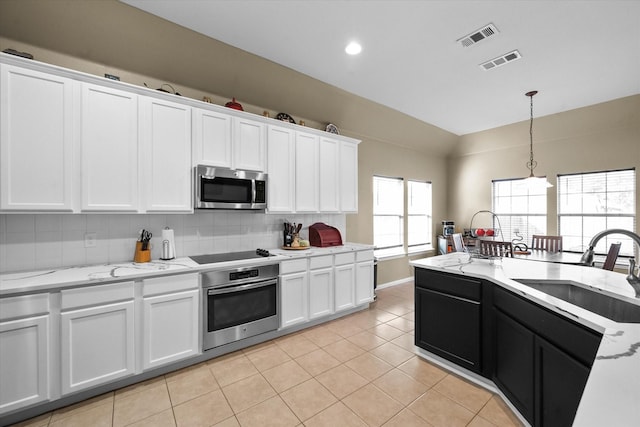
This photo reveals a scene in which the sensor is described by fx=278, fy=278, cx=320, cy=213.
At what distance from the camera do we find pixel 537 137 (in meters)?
5.25

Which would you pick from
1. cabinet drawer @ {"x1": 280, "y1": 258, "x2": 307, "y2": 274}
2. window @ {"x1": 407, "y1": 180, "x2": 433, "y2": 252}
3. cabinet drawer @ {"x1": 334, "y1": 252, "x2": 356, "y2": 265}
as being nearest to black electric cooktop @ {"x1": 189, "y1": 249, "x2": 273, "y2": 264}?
cabinet drawer @ {"x1": 280, "y1": 258, "x2": 307, "y2": 274}

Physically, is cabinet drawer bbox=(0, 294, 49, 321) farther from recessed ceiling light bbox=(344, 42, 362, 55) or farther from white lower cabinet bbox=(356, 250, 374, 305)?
recessed ceiling light bbox=(344, 42, 362, 55)

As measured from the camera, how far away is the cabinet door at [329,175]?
403 centimetres

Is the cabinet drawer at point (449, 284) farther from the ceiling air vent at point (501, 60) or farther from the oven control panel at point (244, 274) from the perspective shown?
the ceiling air vent at point (501, 60)

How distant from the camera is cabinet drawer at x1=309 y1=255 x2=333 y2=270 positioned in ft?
11.6

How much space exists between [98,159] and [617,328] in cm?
357

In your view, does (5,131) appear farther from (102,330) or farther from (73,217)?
(102,330)

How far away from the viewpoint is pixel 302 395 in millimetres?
2291

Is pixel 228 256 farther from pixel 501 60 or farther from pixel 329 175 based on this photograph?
pixel 501 60

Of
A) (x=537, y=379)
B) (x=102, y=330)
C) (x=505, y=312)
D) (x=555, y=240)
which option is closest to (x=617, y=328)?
(x=537, y=379)

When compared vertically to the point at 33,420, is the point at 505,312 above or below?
above

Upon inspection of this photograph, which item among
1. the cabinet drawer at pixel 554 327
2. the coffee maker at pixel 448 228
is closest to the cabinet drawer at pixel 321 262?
the cabinet drawer at pixel 554 327

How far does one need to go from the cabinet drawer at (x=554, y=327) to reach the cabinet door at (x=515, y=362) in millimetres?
79

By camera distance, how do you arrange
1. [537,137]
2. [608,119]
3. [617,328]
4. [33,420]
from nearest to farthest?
[617,328] < [33,420] < [608,119] < [537,137]
